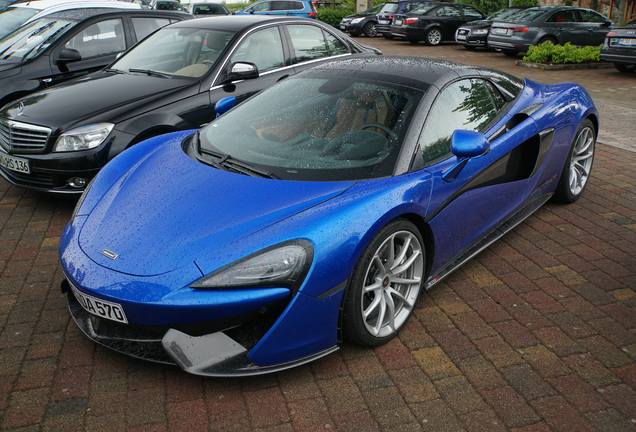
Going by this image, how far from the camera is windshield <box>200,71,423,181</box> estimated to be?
337 cm

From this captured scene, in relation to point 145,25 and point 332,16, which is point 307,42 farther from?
point 332,16

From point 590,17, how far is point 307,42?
13.3 metres

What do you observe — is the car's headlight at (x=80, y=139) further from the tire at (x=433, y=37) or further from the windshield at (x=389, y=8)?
the windshield at (x=389, y=8)

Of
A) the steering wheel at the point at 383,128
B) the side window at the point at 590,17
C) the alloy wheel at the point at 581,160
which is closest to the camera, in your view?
the steering wheel at the point at 383,128

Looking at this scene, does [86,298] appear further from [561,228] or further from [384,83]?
[561,228]

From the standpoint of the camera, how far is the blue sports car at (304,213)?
8.92 ft

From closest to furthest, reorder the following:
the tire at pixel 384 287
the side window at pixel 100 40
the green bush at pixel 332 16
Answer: the tire at pixel 384 287
the side window at pixel 100 40
the green bush at pixel 332 16

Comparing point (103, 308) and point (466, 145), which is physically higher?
point (466, 145)

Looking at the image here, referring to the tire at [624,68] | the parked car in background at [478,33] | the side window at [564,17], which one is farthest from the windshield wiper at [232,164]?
the parked car in background at [478,33]

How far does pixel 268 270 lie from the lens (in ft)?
8.90

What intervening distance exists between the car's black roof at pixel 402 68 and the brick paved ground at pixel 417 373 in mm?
1319

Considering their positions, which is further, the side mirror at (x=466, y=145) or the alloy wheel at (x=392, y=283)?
the side mirror at (x=466, y=145)

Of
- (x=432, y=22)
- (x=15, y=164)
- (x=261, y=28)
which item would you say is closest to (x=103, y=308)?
(x=15, y=164)

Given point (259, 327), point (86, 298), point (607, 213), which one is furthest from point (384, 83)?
point (607, 213)
